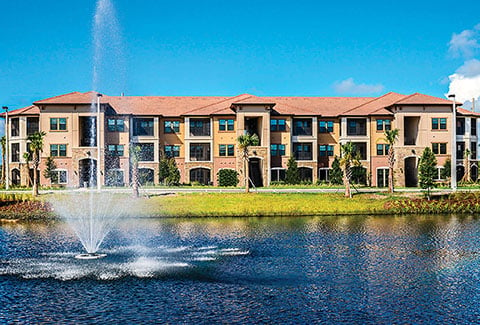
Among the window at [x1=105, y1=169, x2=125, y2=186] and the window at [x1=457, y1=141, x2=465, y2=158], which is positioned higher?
the window at [x1=457, y1=141, x2=465, y2=158]

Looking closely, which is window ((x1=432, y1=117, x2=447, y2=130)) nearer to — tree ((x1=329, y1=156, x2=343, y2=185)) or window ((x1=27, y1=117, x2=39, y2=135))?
tree ((x1=329, y1=156, x2=343, y2=185))

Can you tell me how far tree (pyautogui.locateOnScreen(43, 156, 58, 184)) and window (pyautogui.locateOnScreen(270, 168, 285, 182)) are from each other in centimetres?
2462

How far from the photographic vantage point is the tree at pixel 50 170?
56.6 metres

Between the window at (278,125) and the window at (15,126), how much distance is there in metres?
30.8

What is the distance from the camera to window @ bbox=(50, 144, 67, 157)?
59281mm

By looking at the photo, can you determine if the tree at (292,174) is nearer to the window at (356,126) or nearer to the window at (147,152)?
the window at (356,126)

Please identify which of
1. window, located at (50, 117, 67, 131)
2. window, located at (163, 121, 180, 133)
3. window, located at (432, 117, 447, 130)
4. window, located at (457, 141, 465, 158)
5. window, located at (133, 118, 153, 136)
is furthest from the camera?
window, located at (457, 141, 465, 158)

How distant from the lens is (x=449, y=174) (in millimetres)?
60062

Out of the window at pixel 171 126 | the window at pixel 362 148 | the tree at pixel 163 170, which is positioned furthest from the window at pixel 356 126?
the tree at pixel 163 170

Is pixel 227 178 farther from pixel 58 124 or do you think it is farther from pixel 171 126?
pixel 58 124

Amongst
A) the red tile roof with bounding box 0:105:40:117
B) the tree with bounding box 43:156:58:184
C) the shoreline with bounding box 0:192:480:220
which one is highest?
the red tile roof with bounding box 0:105:40:117

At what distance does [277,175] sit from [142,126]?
17.1 meters

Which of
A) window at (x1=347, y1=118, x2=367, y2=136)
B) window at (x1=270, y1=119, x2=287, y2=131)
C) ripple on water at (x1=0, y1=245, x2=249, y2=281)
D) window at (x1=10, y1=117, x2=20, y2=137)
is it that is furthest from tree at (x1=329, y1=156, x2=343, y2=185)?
window at (x1=10, y1=117, x2=20, y2=137)

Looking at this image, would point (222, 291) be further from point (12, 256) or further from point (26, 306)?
point (12, 256)
